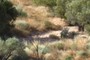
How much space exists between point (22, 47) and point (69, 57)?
2.34 m

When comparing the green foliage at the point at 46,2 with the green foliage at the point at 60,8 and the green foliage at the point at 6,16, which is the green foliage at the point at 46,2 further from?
the green foliage at the point at 6,16

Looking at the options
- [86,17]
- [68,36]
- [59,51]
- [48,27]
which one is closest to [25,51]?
[59,51]

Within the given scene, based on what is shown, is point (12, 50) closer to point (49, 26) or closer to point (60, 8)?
point (49, 26)

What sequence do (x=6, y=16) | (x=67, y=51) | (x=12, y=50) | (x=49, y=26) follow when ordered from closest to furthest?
1. (x=12, y=50)
2. (x=67, y=51)
3. (x=6, y=16)
4. (x=49, y=26)

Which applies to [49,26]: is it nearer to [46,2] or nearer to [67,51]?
[46,2]

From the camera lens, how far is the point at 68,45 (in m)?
19.4

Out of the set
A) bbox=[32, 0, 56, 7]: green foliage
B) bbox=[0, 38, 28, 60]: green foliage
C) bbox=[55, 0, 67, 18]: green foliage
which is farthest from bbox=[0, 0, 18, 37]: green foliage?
bbox=[32, 0, 56, 7]: green foliage

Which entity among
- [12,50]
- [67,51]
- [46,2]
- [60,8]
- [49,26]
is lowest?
[67,51]

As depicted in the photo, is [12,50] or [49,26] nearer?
[12,50]

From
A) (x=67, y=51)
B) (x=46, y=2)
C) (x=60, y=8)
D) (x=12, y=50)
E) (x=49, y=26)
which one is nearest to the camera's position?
(x=12, y=50)

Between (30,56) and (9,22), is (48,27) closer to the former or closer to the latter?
(9,22)

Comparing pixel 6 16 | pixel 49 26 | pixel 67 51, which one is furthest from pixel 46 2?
pixel 67 51

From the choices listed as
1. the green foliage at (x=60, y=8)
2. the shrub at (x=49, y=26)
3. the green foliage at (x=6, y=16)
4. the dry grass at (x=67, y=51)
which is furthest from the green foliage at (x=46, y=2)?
the dry grass at (x=67, y=51)

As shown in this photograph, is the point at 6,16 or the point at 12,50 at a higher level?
the point at 6,16
